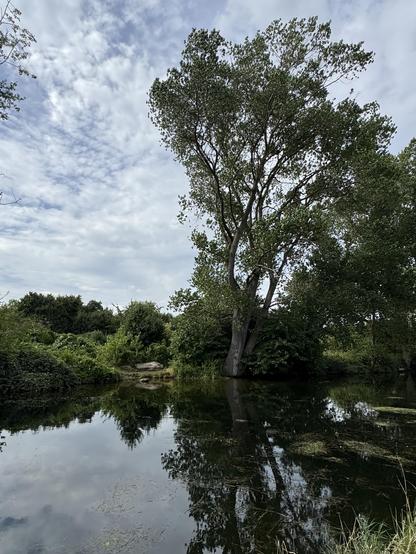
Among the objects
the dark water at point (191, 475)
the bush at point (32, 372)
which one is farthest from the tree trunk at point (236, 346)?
the dark water at point (191, 475)

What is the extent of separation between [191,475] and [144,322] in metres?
17.4

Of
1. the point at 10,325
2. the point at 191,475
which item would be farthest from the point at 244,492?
the point at 10,325

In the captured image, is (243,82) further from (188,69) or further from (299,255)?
(299,255)

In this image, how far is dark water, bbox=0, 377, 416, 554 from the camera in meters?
4.34

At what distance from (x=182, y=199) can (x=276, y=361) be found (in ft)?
31.3

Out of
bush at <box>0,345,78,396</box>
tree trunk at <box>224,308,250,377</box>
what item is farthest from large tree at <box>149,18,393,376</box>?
bush at <box>0,345,78,396</box>

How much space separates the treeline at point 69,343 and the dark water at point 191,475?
1.59m

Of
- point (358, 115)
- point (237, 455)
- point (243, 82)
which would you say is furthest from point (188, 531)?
point (358, 115)

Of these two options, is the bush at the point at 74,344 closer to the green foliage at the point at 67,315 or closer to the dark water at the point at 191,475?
the dark water at the point at 191,475

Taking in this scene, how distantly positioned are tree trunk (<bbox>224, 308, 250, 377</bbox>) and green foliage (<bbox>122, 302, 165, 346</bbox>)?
4747 mm

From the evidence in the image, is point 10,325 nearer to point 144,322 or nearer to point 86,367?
point 86,367

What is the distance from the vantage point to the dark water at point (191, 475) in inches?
171

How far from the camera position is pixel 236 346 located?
21.1m

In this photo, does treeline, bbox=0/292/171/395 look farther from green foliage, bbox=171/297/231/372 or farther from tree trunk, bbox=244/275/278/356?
tree trunk, bbox=244/275/278/356
